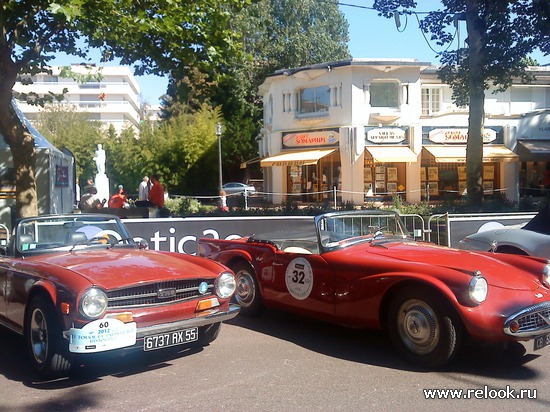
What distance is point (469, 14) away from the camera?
1584 cm

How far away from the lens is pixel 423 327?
17.2 ft

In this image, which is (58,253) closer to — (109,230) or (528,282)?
(109,230)

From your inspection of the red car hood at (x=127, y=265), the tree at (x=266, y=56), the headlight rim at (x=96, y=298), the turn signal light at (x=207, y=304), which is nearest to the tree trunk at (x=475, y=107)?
the red car hood at (x=127, y=265)

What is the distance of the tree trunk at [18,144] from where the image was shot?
979 cm

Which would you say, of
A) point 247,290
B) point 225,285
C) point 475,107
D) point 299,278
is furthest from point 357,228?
point 475,107

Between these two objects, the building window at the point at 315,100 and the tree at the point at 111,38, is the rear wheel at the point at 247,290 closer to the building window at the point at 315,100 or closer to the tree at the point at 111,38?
the tree at the point at 111,38

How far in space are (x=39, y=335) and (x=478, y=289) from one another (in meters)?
3.87

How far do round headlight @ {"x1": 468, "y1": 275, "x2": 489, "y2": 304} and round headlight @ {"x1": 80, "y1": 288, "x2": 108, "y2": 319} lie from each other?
121 inches

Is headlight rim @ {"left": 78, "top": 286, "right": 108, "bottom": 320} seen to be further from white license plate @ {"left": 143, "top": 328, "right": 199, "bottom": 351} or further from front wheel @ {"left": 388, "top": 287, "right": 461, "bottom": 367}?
front wheel @ {"left": 388, "top": 287, "right": 461, "bottom": 367}

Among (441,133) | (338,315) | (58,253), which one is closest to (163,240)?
(58,253)

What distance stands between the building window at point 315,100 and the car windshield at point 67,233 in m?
24.4

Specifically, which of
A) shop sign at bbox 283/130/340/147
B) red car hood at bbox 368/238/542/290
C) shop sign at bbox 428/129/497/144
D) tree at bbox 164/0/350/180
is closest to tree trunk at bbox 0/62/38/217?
red car hood at bbox 368/238/542/290

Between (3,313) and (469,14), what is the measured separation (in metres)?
14.3

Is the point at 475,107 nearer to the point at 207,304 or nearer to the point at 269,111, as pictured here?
the point at 207,304
